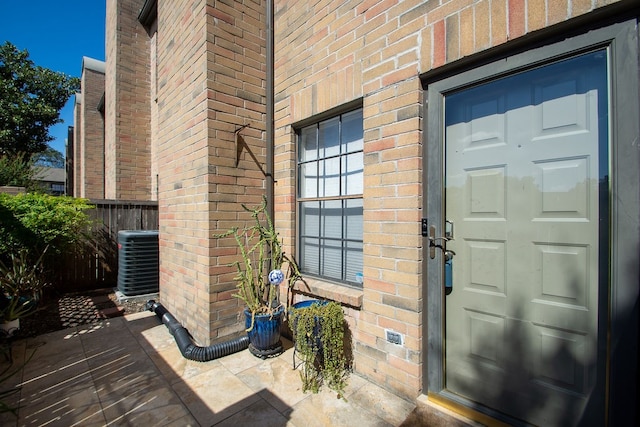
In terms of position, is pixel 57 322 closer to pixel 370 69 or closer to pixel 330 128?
pixel 330 128

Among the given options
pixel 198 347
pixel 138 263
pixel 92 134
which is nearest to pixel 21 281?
pixel 138 263

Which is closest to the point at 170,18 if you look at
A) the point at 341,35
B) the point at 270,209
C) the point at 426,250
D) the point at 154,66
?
the point at 341,35

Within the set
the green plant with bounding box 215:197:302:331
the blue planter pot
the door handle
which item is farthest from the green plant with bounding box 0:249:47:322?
Result: the door handle

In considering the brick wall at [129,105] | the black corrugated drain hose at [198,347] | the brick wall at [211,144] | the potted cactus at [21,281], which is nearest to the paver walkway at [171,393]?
the black corrugated drain hose at [198,347]

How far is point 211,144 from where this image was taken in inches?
117

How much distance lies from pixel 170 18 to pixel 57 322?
4.23 m

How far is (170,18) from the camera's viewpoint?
12.3 ft

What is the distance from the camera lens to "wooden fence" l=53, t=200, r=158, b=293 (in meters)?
5.26

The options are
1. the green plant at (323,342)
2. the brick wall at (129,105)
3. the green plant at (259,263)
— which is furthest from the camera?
the brick wall at (129,105)

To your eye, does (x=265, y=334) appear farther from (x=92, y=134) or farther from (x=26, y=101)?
(x=26, y=101)

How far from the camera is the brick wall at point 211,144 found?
9.76 feet

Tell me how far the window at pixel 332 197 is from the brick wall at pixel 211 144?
1.93 feet

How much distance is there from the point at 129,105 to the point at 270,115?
6.29 meters

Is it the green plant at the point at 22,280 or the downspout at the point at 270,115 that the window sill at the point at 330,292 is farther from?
the green plant at the point at 22,280
